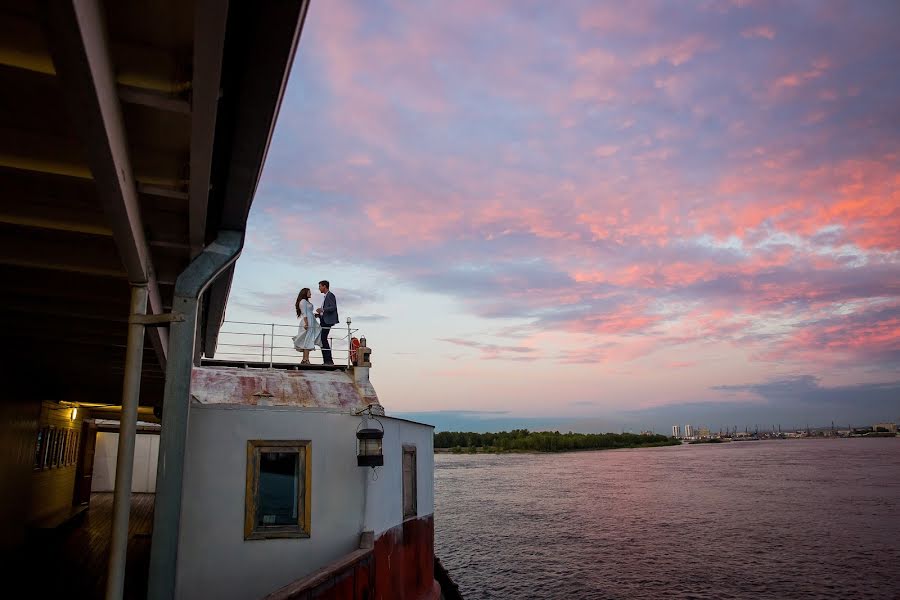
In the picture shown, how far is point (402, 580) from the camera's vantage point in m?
9.95

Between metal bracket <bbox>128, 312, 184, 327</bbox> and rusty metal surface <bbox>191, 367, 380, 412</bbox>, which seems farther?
rusty metal surface <bbox>191, 367, 380, 412</bbox>

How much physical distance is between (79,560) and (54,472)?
16.4ft

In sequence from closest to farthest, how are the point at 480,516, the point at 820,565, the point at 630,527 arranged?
the point at 820,565, the point at 630,527, the point at 480,516

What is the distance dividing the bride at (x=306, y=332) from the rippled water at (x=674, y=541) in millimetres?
10698

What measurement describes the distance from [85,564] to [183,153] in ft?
35.3

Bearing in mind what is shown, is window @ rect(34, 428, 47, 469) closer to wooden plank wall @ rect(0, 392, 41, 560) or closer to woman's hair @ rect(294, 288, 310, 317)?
wooden plank wall @ rect(0, 392, 41, 560)

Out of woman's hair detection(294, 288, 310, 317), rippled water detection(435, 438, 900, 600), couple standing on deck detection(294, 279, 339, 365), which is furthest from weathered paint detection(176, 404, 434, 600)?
rippled water detection(435, 438, 900, 600)

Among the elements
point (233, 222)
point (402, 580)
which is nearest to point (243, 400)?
point (402, 580)

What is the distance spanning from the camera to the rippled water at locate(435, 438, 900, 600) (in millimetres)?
20203

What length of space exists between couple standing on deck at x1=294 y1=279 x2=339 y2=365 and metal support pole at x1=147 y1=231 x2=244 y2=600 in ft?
20.4

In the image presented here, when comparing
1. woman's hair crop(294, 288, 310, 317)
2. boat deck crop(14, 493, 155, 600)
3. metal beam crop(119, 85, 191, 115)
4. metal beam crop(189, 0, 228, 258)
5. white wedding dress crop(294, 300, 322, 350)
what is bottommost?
boat deck crop(14, 493, 155, 600)

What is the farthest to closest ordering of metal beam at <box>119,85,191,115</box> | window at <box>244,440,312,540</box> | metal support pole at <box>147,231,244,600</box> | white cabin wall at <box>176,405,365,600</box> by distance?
window at <box>244,440,312,540</box> → white cabin wall at <box>176,405,365,600</box> → metal support pole at <box>147,231,244,600</box> → metal beam at <box>119,85,191,115</box>

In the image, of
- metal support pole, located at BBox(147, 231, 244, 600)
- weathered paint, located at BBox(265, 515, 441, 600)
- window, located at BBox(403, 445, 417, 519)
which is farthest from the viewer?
window, located at BBox(403, 445, 417, 519)

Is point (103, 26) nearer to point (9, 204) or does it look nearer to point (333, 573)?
point (9, 204)
